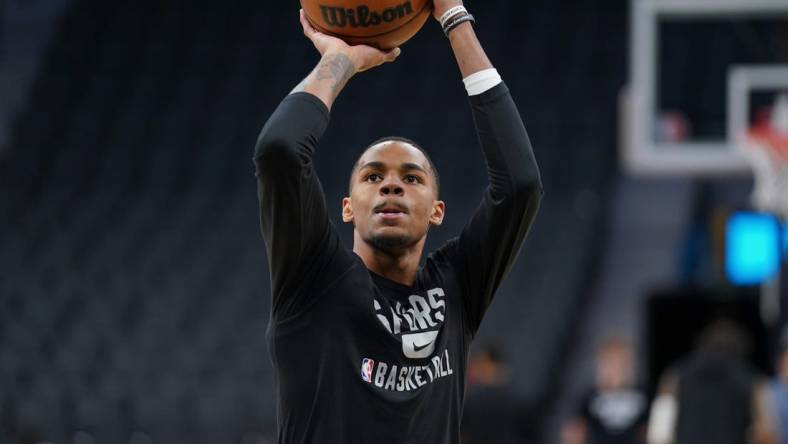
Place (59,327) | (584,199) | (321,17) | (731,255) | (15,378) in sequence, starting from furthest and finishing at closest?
1. (584,199)
2. (59,327)
3. (15,378)
4. (731,255)
5. (321,17)

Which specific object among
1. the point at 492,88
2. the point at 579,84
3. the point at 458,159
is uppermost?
the point at 579,84

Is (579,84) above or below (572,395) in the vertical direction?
above

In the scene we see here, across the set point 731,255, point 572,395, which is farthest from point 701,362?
point 572,395

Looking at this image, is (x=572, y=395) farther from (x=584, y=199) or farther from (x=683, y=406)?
(x=683, y=406)

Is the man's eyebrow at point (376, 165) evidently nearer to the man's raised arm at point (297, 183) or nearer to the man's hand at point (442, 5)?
the man's raised arm at point (297, 183)

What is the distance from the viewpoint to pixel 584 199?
14891 mm

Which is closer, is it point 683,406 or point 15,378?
point 683,406

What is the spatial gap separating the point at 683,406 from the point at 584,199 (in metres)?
7.65

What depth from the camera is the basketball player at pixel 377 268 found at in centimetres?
268

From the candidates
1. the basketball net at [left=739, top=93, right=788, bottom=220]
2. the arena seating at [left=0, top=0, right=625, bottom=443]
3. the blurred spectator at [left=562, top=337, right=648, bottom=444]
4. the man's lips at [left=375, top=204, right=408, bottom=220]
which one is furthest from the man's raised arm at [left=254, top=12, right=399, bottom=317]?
the arena seating at [left=0, top=0, right=625, bottom=443]

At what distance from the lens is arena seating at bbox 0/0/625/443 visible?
12.7m

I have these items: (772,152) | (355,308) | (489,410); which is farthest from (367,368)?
(772,152)

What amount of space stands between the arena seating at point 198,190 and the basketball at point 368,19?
862 cm

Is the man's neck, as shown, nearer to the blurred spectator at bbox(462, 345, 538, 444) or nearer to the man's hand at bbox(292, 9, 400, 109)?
the man's hand at bbox(292, 9, 400, 109)
